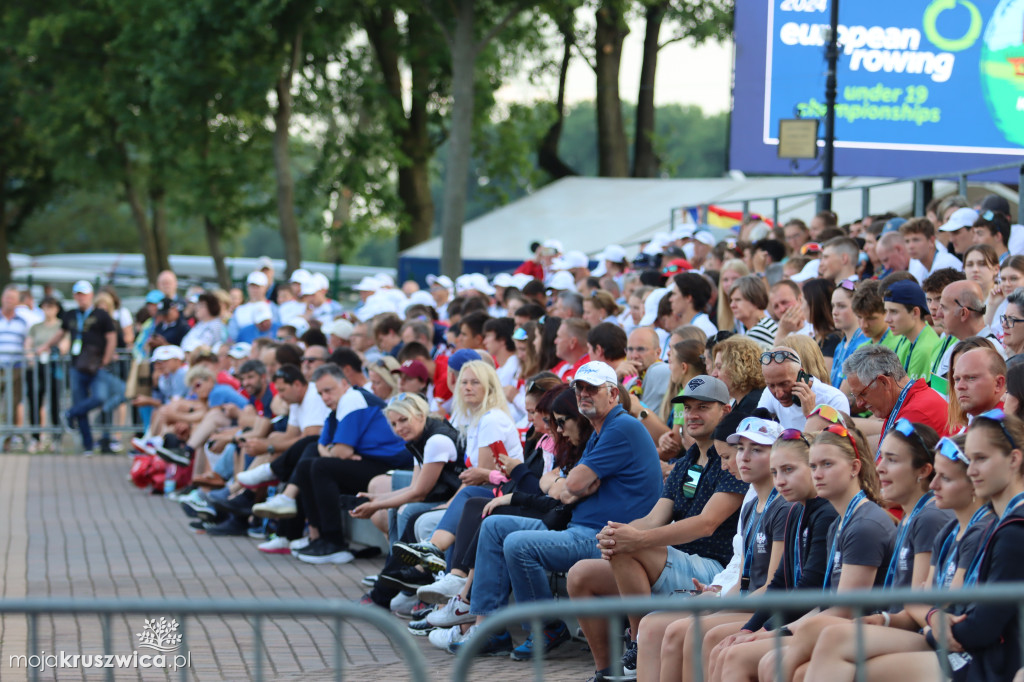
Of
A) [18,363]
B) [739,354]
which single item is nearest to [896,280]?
[739,354]

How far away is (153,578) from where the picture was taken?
928 cm

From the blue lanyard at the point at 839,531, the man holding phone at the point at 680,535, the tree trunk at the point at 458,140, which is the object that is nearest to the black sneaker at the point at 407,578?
the man holding phone at the point at 680,535

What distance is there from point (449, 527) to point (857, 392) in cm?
294

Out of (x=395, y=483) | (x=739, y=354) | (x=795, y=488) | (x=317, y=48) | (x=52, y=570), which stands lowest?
(x=52, y=570)

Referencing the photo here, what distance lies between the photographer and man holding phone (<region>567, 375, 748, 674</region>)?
602 centimetres

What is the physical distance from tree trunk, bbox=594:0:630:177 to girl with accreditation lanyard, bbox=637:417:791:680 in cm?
2880

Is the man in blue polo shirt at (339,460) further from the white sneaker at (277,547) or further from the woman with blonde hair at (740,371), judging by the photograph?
the woman with blonde hair at (740,371)

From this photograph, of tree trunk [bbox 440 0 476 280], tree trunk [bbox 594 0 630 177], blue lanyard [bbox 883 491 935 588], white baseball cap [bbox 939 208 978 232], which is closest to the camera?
blue lanyard [bbox 883 491 935 588]

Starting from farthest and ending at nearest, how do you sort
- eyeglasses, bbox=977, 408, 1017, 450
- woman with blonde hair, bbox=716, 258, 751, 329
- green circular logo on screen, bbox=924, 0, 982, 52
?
green circular logo on screen, bbox=924, 0, 982, 52 < woman with blonde hair, bbox=716, 258, 751, 329 < eyeglasses, bbox=977, 408, 1017, 450

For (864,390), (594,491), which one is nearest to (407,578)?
(594,491)

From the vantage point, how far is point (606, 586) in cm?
632

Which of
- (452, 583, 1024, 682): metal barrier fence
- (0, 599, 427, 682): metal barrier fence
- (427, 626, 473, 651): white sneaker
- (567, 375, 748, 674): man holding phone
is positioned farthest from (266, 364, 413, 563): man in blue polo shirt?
(452, 583, 1024, 682): metal barrier fence

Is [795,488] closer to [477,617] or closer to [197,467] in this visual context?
[477,617]
